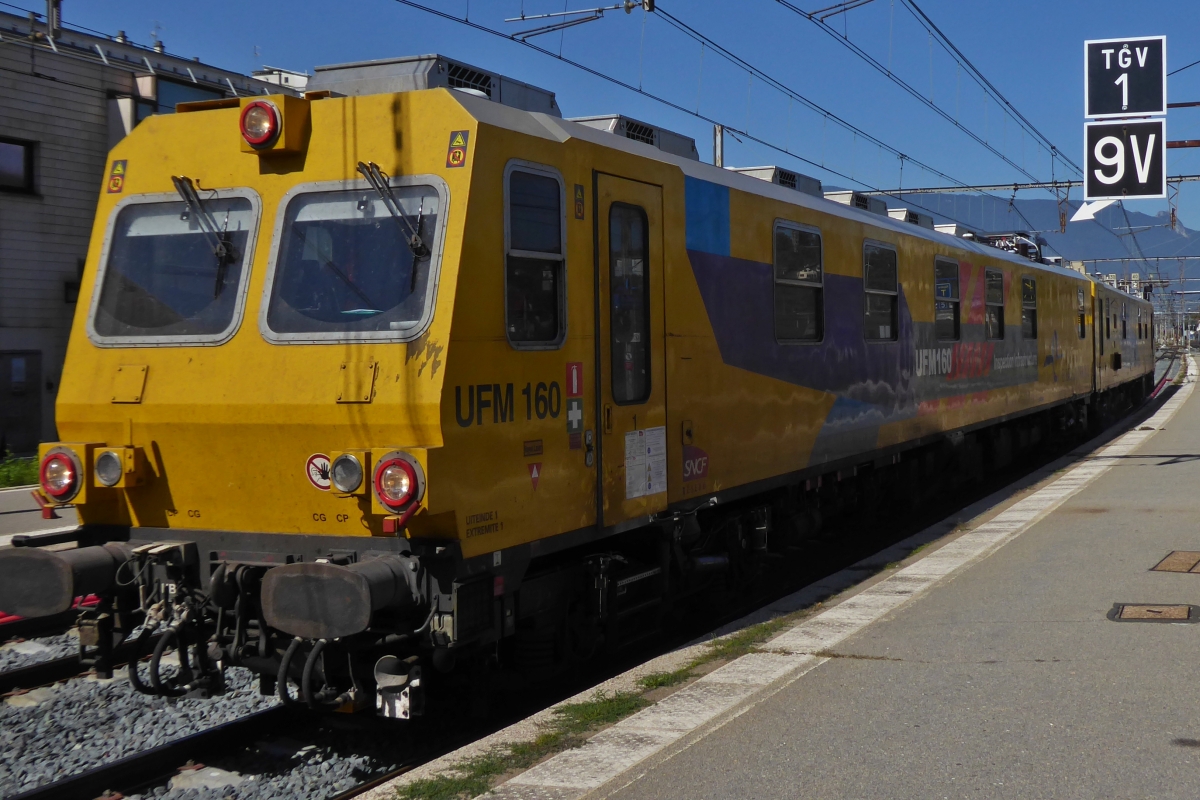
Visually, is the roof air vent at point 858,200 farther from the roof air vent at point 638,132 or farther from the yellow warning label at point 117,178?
the yellow warning label at point 117,178

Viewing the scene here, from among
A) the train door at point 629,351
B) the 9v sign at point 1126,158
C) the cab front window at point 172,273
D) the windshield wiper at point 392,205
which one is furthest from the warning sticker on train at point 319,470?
the 9v sign at point 1126,158

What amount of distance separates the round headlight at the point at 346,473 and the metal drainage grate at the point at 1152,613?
4518mm

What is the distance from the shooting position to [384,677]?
5.05m

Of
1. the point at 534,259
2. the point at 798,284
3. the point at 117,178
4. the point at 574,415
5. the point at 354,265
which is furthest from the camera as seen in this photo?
the point at 798,284

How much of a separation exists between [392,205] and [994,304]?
36.3 ft

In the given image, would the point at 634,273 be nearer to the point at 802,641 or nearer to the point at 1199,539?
the point at 802,641

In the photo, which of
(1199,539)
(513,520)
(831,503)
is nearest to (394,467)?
(513,520)

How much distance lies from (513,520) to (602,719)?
1001 millimetres

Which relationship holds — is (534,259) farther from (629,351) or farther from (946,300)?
(946,300)

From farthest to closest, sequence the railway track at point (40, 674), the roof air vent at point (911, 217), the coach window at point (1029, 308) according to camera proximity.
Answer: the coach window at point (1029, 308)
the roof air vent at point (911, 217)
the railway track at point (40, 674)

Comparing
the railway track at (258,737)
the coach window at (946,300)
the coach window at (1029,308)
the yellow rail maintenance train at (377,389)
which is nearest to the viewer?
the yellow rail maintenance train at (377,389)

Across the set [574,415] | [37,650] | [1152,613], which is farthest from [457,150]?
[37,650]

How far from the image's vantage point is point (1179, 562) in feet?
27.9

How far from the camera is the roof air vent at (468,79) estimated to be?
5805 mm
